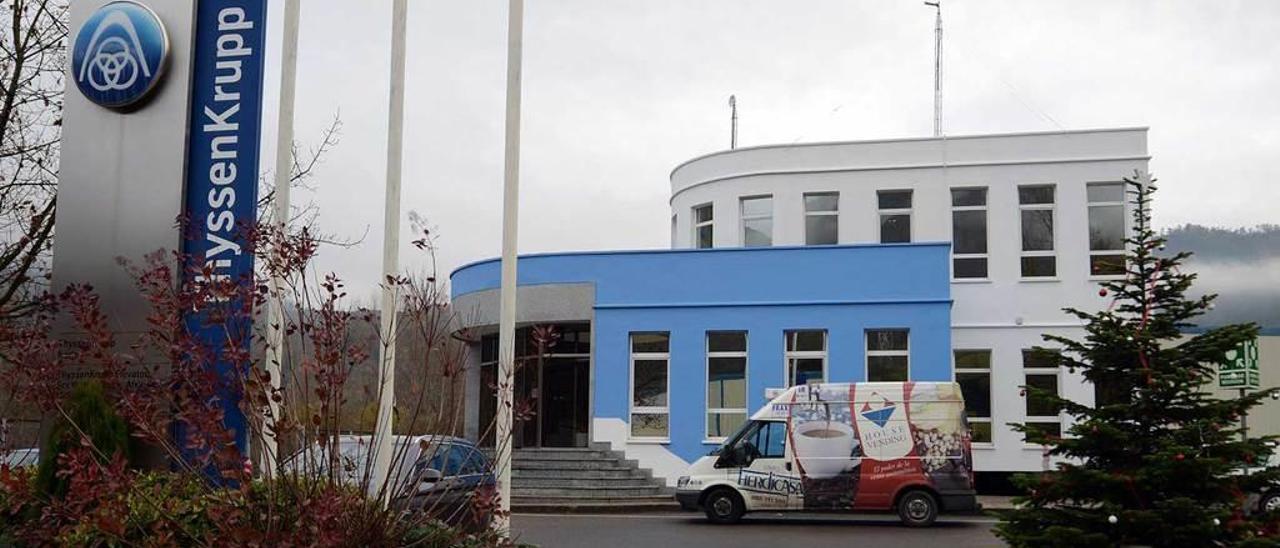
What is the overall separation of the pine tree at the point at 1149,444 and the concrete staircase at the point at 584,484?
15533 millimetres

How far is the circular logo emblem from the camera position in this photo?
991cm

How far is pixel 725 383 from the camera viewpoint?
1021 inches

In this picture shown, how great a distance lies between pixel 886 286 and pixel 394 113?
57.1 feet

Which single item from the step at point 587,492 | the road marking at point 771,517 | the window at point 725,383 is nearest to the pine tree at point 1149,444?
the road marking at point 771,517

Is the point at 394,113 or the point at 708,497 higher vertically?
the point at 394,113

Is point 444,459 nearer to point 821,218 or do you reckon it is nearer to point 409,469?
point 409,469

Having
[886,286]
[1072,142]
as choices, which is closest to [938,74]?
[1072,142]

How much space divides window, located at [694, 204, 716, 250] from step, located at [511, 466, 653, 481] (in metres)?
7.06

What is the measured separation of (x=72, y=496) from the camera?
6.97 metres

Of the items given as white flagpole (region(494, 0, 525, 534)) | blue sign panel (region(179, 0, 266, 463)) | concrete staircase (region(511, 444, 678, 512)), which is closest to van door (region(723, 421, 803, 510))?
concrete staircase (region(511, 444, 678, 512))

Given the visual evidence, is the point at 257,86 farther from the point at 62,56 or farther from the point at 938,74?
the point at 938,74

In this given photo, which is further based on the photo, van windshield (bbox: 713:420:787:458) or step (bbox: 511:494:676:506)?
step (bbox: 511:494:676:506)

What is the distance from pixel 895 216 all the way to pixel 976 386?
4.29 m

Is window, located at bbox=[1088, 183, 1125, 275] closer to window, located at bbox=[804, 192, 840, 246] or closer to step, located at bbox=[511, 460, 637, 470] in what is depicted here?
window, located at bbox=[804, 192, 840, 246]
